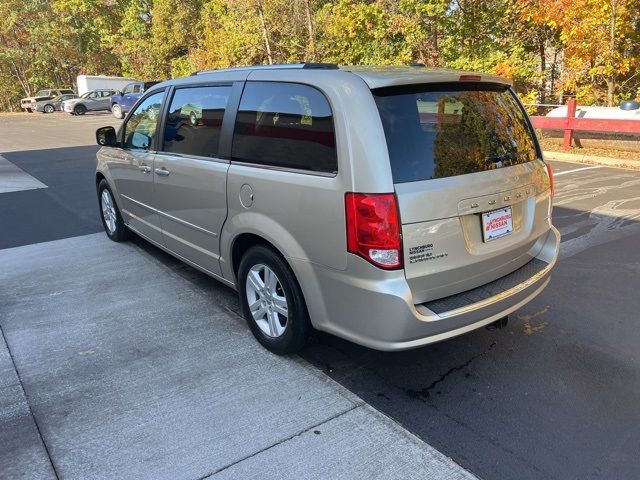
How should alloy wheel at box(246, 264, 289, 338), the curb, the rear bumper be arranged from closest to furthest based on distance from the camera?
the rear bumper, alloy wheel at box(246, 264, 289, 338), the curb

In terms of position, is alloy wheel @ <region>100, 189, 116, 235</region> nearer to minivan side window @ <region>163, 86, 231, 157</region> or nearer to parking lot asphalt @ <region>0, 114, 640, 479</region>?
parking lot asphalt @ <region>0, 114, 640, 479</region>

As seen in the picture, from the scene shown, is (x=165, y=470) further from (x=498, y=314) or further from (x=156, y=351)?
(x=498, y=314)

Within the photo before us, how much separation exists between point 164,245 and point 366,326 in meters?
2.58

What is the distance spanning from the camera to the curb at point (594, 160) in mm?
10094

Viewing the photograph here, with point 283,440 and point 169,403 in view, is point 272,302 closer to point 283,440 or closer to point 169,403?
point 169,403

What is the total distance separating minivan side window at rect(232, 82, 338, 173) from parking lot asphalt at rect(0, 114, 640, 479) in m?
1.19

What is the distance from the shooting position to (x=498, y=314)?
2975 millimetres

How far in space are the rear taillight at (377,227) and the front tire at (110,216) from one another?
3.84 metres

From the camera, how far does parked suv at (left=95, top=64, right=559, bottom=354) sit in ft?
8.52

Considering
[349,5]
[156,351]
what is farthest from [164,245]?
[349,5]

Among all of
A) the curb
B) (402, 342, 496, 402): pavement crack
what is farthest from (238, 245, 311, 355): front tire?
the curb

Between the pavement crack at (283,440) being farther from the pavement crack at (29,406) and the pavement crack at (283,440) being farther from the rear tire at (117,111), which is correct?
the rear tire at (117,111)

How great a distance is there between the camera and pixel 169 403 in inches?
113

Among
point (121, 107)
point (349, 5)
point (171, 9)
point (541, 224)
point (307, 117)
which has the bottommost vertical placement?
point (541, 224)
